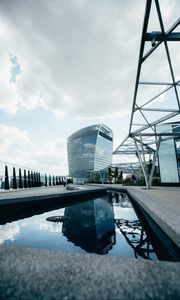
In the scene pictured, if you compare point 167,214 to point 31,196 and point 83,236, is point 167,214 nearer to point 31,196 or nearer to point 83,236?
point 83,236

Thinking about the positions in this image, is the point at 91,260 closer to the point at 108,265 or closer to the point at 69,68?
the point at 108,265

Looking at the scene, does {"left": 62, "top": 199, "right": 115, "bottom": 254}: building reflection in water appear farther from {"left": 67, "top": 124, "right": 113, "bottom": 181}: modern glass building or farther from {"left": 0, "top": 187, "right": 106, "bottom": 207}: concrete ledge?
{"left": 67, "top": 124, "right": 113, "bottom": 181}: modern glass building

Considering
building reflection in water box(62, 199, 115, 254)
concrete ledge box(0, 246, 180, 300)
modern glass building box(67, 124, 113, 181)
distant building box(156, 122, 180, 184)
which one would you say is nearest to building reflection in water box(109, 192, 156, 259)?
building reflection in water box(62, 199, 115, 254)

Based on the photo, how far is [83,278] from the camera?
1537 mm

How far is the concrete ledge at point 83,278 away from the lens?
1325 millimetres

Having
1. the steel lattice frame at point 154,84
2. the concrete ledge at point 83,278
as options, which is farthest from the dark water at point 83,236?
the steel lattice frame at point 154,84

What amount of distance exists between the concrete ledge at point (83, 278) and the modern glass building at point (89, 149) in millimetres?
97803

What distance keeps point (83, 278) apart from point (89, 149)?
4185 inches

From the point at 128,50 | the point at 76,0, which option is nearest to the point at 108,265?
the point at 76,0

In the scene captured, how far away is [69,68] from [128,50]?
3446 millimetres

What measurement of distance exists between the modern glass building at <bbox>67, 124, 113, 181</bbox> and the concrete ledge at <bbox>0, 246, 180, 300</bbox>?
9780 centimetres

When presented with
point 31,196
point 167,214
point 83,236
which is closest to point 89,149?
point 31,196

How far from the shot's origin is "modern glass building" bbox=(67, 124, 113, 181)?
347 feet

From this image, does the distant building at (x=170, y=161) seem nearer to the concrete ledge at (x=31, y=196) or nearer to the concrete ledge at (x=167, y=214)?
the concrete ledge at (x=31, y=196)
